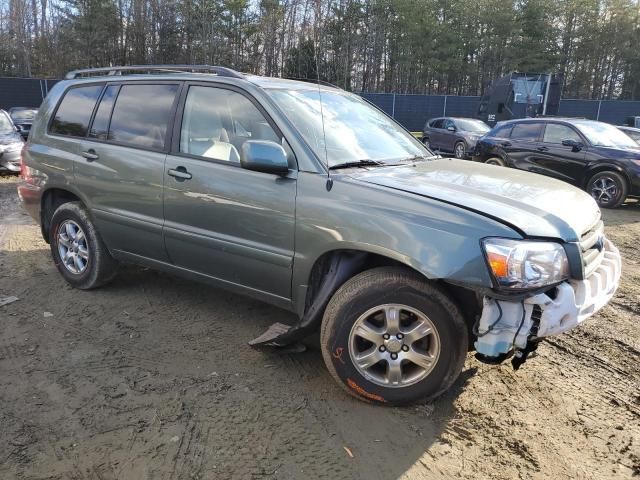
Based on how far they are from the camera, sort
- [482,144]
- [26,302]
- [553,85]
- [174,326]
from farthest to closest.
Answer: [553,85]
[482,144]
[26,302]
[174,326]

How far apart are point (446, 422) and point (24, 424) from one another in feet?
7.52

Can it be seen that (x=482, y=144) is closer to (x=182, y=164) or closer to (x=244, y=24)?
(x=182, y=164)

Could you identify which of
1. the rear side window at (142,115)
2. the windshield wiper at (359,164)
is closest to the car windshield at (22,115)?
the rear side window at (142,115)

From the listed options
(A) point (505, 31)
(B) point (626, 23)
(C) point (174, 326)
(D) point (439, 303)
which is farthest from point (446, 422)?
(B) point (626, 23)

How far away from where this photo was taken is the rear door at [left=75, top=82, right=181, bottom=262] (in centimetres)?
395

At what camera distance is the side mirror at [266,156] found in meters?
3.14

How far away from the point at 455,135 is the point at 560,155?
692cm

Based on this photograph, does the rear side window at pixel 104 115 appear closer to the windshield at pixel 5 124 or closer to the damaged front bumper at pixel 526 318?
the damaged front bumper at pixel 526 318

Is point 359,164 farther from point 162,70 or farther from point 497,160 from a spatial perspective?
point 497,160

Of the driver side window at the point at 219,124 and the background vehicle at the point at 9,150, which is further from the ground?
the driver side window at the point at 219,124

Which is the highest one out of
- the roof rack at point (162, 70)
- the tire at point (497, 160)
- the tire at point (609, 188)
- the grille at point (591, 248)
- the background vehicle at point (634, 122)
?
A: the background vehicle at point (634, 122)

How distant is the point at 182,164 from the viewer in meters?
3.75

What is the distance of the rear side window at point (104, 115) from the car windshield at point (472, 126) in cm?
1421

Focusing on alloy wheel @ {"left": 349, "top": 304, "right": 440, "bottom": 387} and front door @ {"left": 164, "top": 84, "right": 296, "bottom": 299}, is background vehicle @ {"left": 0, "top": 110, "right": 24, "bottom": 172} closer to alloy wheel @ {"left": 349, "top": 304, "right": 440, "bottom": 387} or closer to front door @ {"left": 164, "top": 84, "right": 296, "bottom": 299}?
front door @ {"left": 164, "top": 84, "right": 296, "bottom": 299}
